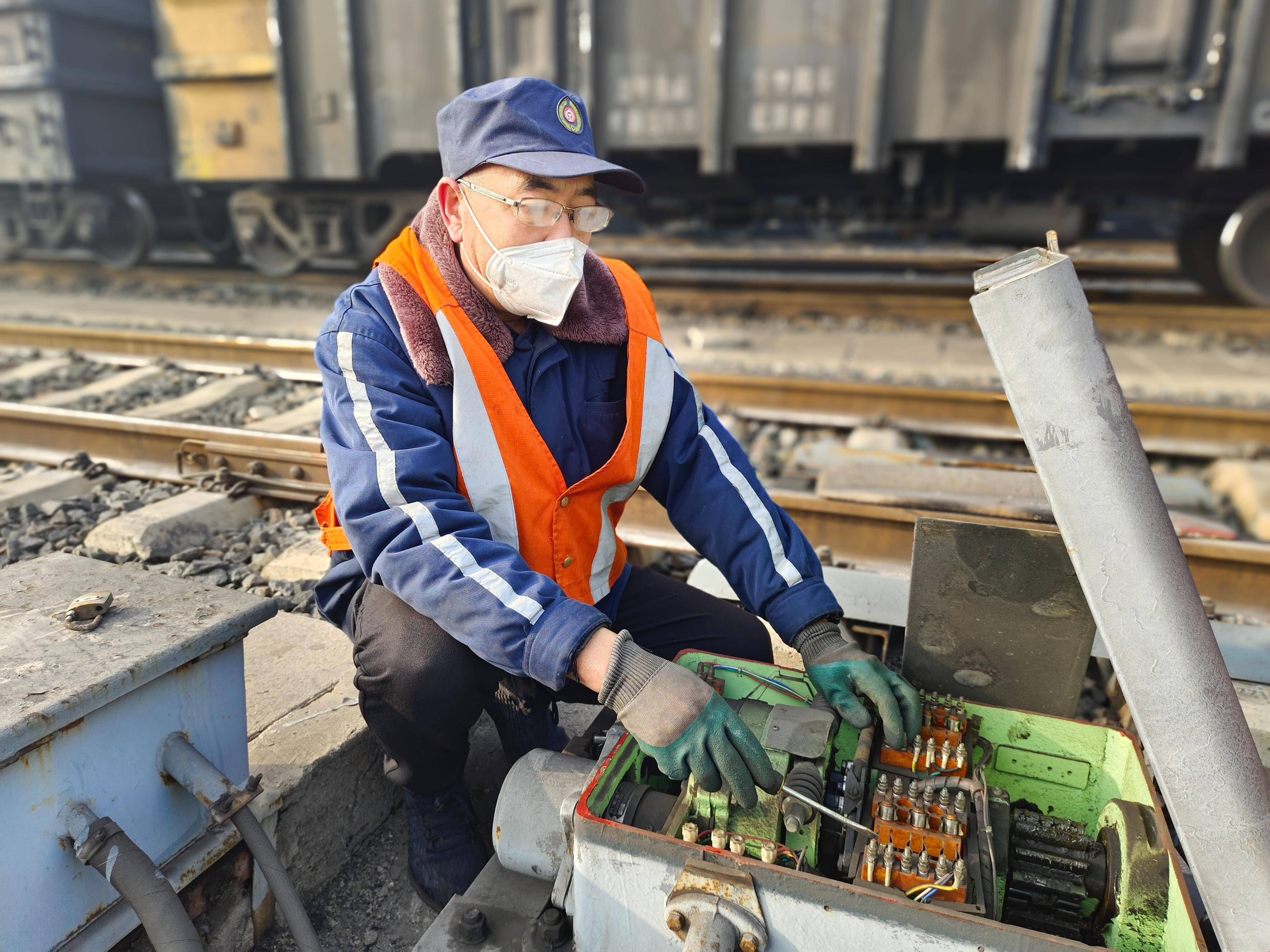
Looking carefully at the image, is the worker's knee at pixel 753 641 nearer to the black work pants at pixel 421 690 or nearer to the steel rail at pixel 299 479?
the black work pants at pixel 421 690

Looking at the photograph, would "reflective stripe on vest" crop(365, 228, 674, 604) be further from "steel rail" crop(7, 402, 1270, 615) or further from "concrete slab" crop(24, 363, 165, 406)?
"concrete slab" crop(24, 363, 165, 406)

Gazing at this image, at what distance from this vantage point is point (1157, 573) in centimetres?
132

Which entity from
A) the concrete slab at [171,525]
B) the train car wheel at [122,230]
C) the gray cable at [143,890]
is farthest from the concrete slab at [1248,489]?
the train car wheel at [122,230]

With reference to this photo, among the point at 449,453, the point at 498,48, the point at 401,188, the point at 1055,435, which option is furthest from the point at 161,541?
the point at 401,188

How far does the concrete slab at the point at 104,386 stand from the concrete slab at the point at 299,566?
9.51ft

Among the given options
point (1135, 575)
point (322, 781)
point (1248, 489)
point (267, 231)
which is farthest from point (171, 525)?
point (267, 231)

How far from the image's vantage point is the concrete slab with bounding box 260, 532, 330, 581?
3449 millimetres

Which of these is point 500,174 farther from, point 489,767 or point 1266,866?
point 1266,866

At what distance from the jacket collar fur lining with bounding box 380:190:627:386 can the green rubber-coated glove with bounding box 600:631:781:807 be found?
0.85m

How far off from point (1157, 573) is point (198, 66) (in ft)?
38.0

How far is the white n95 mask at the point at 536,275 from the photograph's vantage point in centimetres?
218

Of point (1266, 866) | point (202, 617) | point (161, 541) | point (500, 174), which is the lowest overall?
point (161, 541)

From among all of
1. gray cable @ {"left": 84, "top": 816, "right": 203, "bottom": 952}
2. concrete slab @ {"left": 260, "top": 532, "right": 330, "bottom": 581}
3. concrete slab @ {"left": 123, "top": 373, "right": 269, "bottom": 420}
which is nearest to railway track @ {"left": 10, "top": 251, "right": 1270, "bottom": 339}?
concrete slab @ {"left": 123, "top": 373, "right": 269, "bottom": 420}

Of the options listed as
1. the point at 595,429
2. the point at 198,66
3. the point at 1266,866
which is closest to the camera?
the point at 1266,866
